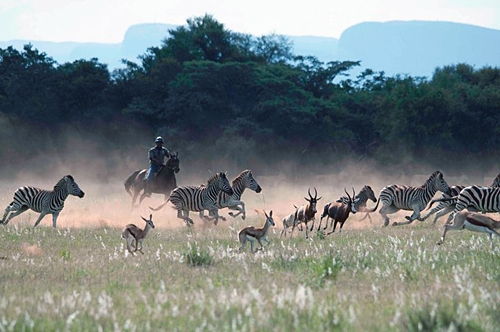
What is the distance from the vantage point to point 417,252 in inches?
566

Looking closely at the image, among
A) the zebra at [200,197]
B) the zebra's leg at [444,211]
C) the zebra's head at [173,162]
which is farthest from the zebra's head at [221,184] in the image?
the zebra's leg at [444,211]

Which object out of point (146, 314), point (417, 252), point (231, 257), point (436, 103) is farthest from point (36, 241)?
point (436, 103)

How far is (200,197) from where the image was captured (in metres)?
24.0

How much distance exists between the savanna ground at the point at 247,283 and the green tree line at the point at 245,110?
114ft

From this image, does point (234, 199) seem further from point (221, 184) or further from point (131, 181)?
point (131, 181)

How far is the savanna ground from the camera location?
8656mm

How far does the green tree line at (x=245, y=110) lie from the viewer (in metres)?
53.9

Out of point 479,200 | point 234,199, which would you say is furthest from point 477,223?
point 234,199

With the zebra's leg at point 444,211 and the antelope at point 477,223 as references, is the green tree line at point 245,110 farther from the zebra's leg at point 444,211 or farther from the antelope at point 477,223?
the antelope at point 477,223

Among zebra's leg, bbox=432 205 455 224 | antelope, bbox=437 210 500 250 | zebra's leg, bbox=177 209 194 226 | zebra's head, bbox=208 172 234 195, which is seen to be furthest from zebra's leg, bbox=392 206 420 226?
antelope, bbox=437 210 500 250

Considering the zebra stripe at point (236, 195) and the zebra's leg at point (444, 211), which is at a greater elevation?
the zebra stripe at point (236, 195)

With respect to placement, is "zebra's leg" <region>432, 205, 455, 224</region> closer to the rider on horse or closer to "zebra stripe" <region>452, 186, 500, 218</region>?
"zebra stripe" <region>452, 186, 500, 218</region>

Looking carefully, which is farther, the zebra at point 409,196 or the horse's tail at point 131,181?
the horse's tail at point 131,181

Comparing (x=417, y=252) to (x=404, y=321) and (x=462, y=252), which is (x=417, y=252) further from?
(x=404, y=321)
